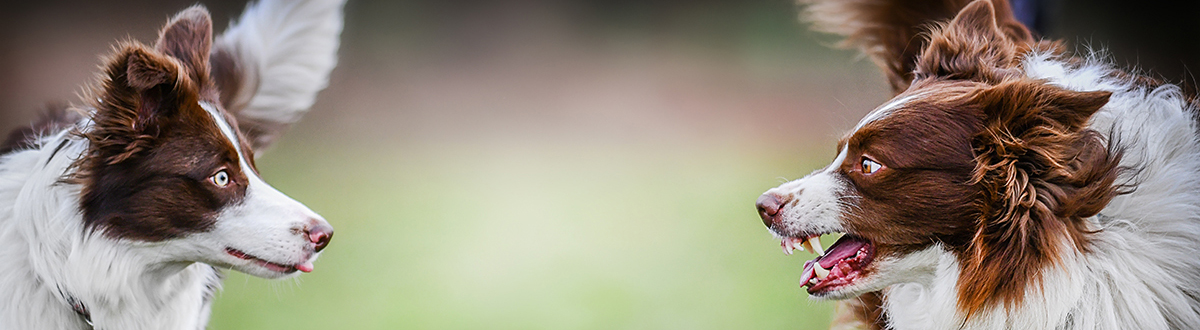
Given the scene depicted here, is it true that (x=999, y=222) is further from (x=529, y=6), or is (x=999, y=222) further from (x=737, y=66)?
(x=529, y=6)

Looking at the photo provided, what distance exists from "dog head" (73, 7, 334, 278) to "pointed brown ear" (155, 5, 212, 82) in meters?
0.09

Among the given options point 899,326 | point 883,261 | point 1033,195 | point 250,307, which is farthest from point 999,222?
point 250,307

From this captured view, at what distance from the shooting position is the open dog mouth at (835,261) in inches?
50.7

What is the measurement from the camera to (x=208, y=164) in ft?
4.53

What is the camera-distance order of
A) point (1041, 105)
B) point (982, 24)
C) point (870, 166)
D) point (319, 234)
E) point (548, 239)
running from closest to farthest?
point (1041, 105), point (870, 166), point (319, 234), point (982, 24), point (548, 239)

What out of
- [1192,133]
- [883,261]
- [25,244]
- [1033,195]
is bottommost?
[25,244]

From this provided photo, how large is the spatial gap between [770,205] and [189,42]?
1.13 m

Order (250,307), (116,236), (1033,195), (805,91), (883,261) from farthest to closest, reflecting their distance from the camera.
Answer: (805,91), (250,307), (116,236), (883,261), (1033,195)

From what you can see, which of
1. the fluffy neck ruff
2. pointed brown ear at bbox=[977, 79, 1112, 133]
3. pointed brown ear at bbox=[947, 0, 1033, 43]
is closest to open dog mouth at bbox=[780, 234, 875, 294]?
pointed brown ear at bbox=[977, 79, 1112, 133]

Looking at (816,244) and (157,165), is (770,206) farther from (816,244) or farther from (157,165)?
(157,165)

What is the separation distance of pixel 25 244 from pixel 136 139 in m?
0.30

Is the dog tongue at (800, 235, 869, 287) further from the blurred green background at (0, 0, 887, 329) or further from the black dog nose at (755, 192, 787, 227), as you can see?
the blurred green background at (0, 0, 887, 329)

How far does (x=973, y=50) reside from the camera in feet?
4.50

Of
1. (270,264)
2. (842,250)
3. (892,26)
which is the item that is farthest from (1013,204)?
(270,264)
